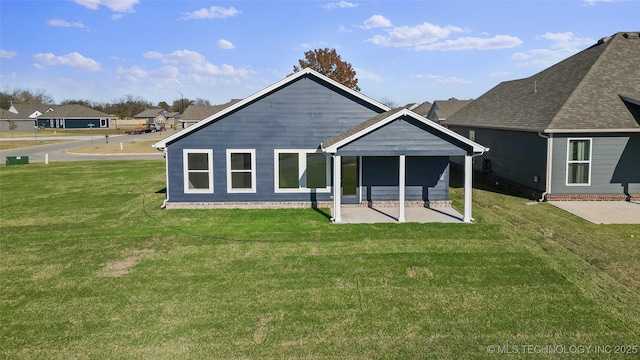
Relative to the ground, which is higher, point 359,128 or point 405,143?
point 359,128

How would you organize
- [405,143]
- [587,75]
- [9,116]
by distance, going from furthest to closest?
[9,116] < [587,75] < [405,143]

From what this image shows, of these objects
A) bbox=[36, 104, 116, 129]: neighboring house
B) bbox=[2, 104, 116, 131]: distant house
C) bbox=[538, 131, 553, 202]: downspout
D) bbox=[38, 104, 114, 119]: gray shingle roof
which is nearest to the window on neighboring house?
bbox=[538, 131, 553, 202]: downspout

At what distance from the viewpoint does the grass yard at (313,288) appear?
6461mm

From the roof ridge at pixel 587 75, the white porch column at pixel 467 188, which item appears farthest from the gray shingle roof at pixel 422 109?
the white porch column at pixel 467 188

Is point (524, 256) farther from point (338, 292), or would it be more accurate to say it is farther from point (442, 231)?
point (338, 292)

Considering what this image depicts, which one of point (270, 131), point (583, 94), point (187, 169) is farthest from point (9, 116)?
point (583, 94)

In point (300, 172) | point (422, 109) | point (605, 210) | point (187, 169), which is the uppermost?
point (422, 109)

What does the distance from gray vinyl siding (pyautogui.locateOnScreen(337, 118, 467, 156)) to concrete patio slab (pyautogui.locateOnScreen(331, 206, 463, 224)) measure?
203cm

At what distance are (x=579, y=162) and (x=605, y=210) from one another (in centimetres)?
231

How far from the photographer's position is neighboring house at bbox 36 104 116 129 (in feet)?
295

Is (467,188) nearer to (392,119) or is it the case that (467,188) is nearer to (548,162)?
(392,119)

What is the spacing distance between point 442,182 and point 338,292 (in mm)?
8860

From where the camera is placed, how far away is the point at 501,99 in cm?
2477

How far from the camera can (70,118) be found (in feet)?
296
